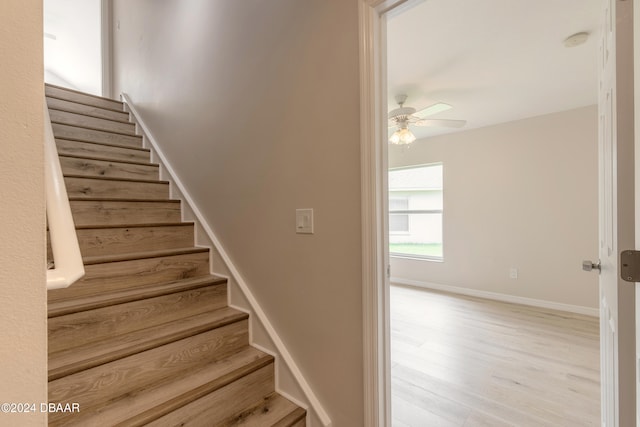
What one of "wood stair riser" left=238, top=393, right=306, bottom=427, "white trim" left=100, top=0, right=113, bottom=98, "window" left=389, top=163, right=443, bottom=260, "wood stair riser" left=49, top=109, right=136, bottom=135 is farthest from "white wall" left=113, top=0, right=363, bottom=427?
"window" left=389, top=163, right=443, bottom=260

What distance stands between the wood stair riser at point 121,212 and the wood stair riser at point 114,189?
95mm

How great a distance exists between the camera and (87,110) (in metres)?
2.81

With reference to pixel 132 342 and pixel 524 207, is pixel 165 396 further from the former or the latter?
pixel 524 207

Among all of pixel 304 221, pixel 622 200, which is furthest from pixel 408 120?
pixel 622 200

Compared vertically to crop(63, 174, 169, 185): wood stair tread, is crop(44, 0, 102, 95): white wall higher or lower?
higher

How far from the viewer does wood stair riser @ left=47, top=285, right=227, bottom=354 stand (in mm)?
1231

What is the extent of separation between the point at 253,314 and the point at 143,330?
559 mm

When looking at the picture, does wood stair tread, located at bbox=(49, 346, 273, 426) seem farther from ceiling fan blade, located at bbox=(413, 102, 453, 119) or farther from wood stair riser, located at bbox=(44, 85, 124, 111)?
wood stair riser, located at bbox=(44, 85, 124, 111)

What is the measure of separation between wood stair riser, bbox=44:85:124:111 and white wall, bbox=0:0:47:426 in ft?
10.9

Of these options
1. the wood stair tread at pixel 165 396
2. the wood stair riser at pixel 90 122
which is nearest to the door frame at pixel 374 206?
the wood stair tread at pixel 165 396

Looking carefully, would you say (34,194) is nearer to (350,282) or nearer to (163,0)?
(350,282)

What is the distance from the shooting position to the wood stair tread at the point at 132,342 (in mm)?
1113

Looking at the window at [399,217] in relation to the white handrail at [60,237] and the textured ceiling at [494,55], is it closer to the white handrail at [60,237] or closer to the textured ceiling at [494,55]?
the textured ceiling at [494,55]

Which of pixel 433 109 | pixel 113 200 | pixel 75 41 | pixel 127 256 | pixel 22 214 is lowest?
pixel 127 256
